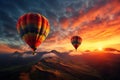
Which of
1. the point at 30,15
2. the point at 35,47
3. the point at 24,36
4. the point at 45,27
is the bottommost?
the point at 35,47

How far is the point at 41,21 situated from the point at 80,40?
61.5 meters

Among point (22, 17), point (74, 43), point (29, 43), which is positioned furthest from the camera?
point (74, 43)

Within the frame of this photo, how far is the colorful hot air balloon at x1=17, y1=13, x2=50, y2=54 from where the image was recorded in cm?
5825

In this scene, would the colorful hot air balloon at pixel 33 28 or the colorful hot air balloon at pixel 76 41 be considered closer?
the colorful hot air balloon at pixel 33 28

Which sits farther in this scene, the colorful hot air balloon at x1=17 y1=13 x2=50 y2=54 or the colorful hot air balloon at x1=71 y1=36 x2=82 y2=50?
the colorful hot air balloon at x1=71 y1=36 x2=82 y2=50

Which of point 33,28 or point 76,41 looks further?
point 76,41

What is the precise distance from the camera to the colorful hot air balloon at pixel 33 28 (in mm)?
58250

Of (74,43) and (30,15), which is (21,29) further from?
(74,43)

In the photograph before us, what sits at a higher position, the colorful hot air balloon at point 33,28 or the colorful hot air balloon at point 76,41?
the colorful hot air balloon at point 76,41

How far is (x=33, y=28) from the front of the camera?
196ft

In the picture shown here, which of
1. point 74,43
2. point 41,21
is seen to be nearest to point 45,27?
point 41,21

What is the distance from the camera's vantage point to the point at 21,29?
61156 mm

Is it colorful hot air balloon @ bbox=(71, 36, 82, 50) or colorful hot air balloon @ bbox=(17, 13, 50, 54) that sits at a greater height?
colorful hot air balloon @ bbox=(71, 36, 82, 50)

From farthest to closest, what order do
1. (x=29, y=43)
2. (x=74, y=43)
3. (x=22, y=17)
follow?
(x=74, y=43)
(x=22, y=17)
(x=29, y=43)
